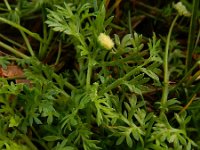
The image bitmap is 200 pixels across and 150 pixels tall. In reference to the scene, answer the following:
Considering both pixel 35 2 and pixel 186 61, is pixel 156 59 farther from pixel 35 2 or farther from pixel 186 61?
pixel 35 2

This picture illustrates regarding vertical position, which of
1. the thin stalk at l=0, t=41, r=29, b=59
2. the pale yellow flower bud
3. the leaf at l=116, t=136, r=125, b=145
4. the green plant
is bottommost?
the leaf at l=116, t=136, r=125, b=145

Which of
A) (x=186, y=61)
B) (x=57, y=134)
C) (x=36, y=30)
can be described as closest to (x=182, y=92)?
(x=186, y=61)

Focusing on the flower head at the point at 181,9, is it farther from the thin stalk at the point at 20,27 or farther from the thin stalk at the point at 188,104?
the thin stalk at the point at 20,27

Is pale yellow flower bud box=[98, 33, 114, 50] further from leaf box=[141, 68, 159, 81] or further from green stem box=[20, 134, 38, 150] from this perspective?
green stem box=[20, 134, 38, 150]

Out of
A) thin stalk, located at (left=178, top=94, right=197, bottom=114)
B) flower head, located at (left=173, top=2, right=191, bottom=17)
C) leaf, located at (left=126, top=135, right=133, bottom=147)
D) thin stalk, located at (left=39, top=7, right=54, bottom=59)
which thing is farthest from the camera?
flower head, located at (left=173, top=2, right=191, bottom=17)

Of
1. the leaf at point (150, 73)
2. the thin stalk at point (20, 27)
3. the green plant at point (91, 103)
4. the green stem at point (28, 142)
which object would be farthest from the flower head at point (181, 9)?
the green stem at point (28, 142)

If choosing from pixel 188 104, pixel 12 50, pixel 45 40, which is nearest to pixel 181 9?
pixel 188 104

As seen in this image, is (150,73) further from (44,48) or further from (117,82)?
(44,48)

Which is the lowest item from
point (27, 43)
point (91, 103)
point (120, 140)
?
point (120, 140)

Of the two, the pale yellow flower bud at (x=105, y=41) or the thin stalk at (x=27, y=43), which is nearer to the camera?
the pale yellow flower bud at (x=105, y=41)

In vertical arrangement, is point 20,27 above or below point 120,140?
above

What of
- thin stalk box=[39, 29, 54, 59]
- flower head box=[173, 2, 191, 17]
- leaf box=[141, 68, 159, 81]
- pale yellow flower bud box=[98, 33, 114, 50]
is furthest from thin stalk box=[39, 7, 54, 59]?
flower head box=[173, 2, 191, 17]
